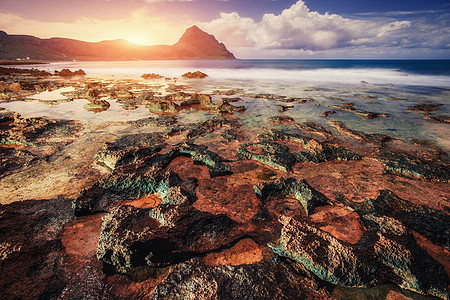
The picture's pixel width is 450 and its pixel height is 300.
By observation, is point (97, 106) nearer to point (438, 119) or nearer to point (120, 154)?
point (120, 154)

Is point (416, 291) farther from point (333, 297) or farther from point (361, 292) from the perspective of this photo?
point (333, 297)

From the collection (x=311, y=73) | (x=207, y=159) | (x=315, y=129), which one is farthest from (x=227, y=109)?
(x=311, y=73)

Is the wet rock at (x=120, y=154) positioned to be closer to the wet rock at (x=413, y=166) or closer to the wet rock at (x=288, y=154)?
the wet rock at (x=288, y=154)

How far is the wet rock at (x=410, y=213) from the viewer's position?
→ 9.02 ft

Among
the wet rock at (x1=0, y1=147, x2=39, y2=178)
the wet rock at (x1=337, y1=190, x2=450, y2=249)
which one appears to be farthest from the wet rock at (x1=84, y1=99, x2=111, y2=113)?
the wet rock at (x1=337, y1=190, x2=450, y2=249)

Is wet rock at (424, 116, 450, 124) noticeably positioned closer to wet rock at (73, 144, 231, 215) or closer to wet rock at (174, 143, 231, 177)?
wet rock at (174, 143, 231, 177)

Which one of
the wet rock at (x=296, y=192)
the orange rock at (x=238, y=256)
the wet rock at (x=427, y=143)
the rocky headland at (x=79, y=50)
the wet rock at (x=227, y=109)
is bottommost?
the orange rock at (x=238, y=256)

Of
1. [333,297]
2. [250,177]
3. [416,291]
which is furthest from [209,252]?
[416,291]

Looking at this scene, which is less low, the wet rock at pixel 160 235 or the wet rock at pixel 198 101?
the wet rock at pixel 198 101

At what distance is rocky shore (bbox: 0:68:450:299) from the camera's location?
2.09m

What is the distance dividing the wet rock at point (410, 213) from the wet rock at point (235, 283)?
1923 millimetres

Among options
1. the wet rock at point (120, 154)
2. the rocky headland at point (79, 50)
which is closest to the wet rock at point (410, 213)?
the wet rock at point (120, 154)

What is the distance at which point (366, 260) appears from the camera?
2223 mm

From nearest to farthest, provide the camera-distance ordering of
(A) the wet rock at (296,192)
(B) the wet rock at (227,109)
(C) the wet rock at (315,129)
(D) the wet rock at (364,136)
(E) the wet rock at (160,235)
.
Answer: (E) the wet rock at (160,235)
(A) the wet rock at (296,192)
(D) the wet rock at (364,136)
(C) the wet rock at (315,129)
(B) the wet rock at (227,109)
